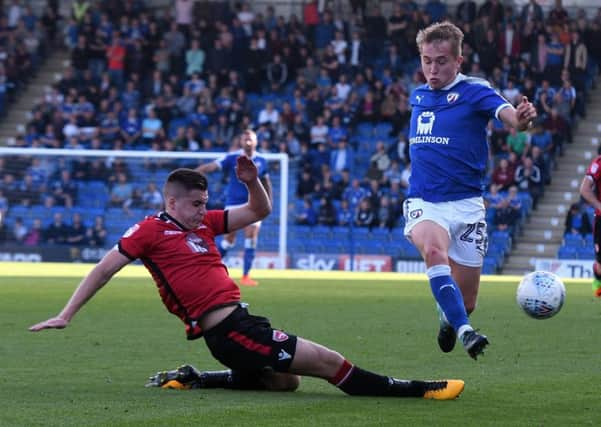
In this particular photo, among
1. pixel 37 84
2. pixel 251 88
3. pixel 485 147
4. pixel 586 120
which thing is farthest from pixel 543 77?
pixel 485 147

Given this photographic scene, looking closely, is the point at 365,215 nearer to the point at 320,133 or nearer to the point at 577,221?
the point at 320,133

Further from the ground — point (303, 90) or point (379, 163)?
point (303, 90)

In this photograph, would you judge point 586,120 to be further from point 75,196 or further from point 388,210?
point 75,196

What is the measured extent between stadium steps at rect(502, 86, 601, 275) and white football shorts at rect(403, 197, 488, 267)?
61.9 ft

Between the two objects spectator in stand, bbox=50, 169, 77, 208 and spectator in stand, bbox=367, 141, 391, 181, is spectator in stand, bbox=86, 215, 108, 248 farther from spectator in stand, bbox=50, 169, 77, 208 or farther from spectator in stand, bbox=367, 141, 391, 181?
spectator in stand, bbox=367, 141, 391, 181

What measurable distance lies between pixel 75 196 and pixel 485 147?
20689mm

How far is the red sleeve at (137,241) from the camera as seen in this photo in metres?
7.58

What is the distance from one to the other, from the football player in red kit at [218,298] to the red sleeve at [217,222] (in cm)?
3

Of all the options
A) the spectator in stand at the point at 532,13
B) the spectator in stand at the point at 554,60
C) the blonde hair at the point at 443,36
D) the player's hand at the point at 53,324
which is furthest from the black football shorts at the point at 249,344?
the spectator in stand at the point at 532,13

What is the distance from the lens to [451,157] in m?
8.86

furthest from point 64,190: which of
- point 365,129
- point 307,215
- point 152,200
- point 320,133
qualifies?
point 365,129

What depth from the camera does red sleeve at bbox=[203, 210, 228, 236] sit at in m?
8.02

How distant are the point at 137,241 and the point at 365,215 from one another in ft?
68.5

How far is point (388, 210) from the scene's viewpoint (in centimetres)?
2845
